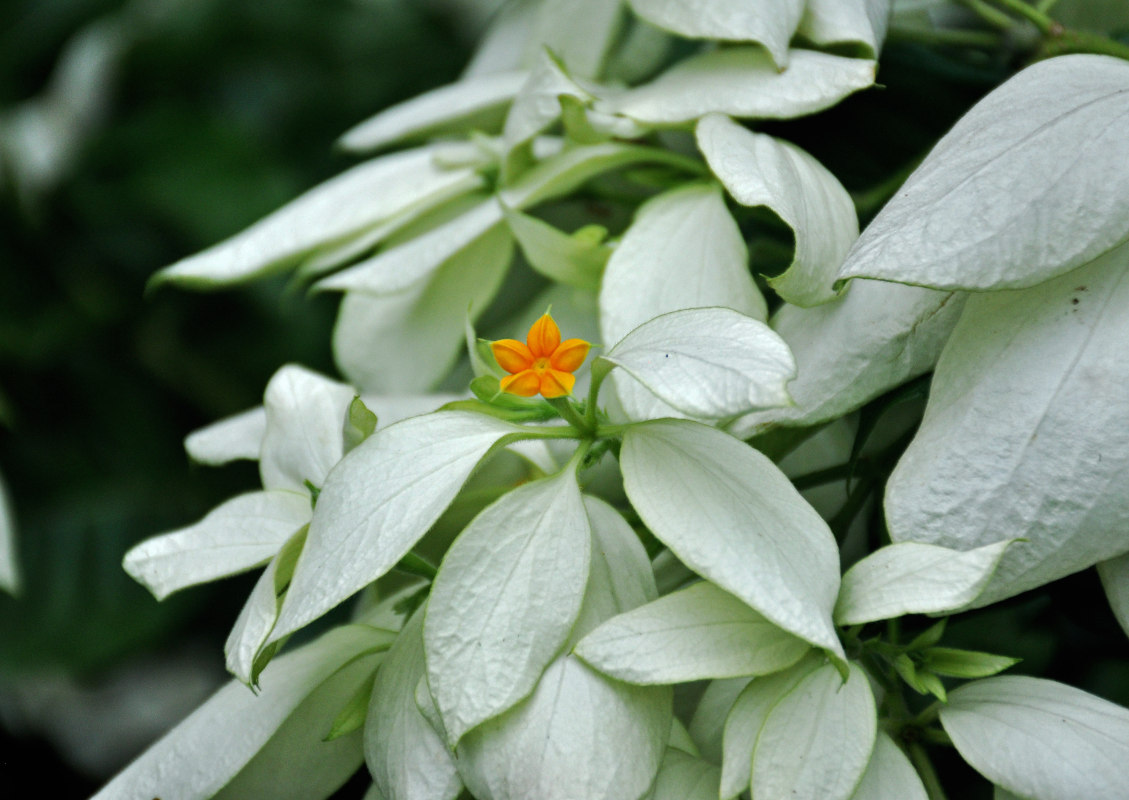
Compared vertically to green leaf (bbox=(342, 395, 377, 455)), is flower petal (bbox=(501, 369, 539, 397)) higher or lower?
higher

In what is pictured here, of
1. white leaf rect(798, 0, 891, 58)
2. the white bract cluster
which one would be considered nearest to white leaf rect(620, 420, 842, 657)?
the white bract cluster

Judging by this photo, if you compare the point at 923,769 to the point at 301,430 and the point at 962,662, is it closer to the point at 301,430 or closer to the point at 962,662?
the point at 962,662

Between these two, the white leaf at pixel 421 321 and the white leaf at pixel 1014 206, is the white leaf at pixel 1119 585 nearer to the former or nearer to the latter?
the white leaf at pixel 1014 206

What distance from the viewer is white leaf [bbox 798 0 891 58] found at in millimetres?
220

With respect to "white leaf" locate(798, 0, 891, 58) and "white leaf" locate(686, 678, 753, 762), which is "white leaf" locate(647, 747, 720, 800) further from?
"white leaf" locate(798, 0, 891, 58)

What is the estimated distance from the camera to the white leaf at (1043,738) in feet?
0.51

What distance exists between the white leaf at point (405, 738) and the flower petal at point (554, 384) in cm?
5

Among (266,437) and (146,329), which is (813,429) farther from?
(146,329)

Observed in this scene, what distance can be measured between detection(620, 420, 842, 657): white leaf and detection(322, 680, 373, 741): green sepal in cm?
7

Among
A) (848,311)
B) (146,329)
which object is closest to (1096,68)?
(848,311)

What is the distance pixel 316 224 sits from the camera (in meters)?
0.27

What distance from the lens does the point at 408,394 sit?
0.86ft

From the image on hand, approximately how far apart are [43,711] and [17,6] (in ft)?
1.14

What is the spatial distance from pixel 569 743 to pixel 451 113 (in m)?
0.19
